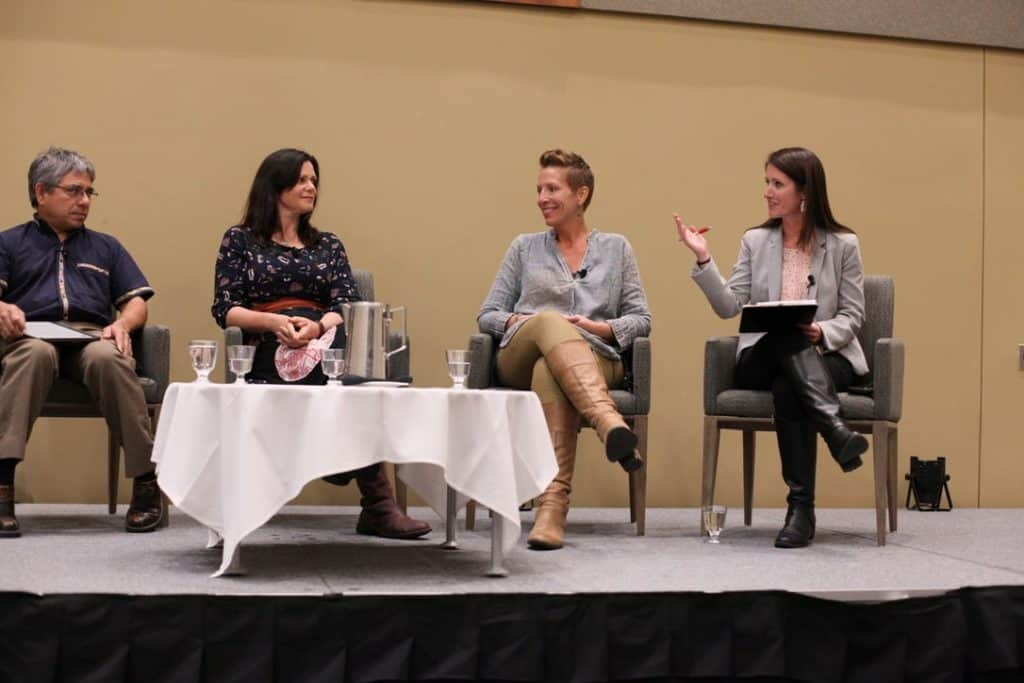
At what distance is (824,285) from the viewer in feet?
12.5

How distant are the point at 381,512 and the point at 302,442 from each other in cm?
94

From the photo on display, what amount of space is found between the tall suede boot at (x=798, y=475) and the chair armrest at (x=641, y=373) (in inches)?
17.2

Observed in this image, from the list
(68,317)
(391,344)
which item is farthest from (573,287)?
(68,317)

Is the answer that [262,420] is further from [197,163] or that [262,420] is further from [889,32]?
[889,32]

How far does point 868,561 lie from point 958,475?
7.25ft

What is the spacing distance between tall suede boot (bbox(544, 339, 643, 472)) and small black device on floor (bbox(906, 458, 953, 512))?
84.4 inches

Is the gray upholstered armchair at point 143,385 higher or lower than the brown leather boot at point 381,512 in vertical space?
Answer: higher

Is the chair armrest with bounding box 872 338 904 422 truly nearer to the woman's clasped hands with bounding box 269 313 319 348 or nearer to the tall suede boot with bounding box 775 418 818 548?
the tall suede boot with bounding box 775 418 818 548

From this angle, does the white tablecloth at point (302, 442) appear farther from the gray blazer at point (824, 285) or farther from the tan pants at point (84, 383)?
the gray blazer at point (824, 285)

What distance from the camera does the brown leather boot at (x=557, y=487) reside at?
3.40 metres

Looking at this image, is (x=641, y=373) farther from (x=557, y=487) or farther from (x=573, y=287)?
(x=557, y=487)

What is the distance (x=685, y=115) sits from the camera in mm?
4969

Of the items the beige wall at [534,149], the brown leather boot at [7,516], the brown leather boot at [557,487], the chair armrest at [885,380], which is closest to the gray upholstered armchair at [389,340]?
the beige wall at [534,149]

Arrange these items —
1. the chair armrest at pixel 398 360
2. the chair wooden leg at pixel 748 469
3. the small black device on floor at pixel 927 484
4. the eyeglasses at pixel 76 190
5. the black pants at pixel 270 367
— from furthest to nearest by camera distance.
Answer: the small black device on floor at pixel 927 484 → the chair wooden leg at pixel 748 469 → the chair armrest at pixel 398 360 → the eyeglasses at pixel 76 190 → the black pants at pixel 270 367
